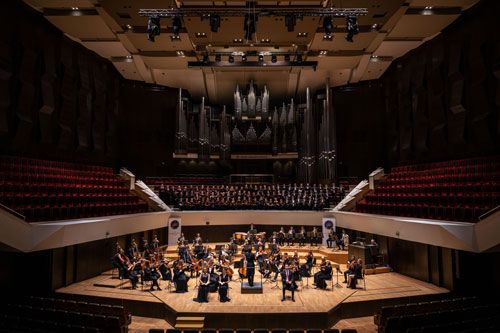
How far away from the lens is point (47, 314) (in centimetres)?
496

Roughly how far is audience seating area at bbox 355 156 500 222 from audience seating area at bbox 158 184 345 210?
5.06ft

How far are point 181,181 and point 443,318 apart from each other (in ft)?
37.4

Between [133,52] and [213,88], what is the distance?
4361mm

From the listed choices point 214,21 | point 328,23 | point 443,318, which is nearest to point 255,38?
point 214,21

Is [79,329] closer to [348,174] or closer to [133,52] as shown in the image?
[133,52]

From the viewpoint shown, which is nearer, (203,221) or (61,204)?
(61,204)

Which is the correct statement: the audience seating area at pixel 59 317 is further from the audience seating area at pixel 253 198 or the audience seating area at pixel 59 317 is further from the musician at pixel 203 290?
the audience seating area at pixel 253 198

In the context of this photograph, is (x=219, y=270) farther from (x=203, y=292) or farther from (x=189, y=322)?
(x=189, y=322)

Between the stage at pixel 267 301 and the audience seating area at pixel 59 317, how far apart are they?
0.99 meters

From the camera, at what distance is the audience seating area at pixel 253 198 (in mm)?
11844

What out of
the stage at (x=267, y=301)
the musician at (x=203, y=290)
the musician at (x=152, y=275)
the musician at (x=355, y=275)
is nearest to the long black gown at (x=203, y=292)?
the musician at (x=203, y=290)

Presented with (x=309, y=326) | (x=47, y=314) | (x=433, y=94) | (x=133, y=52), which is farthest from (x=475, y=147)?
(x=133, y=52)

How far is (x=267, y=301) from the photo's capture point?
6.55m

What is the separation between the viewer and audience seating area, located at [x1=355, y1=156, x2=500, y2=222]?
6.75 meters
